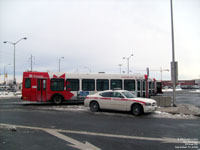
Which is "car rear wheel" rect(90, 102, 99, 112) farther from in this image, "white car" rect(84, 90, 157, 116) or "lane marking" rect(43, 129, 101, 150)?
"lane marking" rect(43, 129, 101, 150)

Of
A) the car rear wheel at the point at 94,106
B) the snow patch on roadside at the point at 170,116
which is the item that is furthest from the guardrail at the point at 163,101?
the car rear wheel at the point at 94,106

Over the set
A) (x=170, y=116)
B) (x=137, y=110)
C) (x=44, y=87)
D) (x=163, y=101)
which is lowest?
(x=170, y=116)

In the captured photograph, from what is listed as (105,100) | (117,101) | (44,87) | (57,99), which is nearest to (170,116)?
(117,101)

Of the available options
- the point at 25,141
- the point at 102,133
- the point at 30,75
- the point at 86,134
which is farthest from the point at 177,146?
the point at 30,75

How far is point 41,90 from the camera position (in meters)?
15.6

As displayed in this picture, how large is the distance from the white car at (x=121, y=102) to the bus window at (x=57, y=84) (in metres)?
4.67

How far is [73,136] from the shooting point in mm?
6270

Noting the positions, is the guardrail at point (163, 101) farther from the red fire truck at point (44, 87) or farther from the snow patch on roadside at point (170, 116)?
the red fire truck at point (44, 87)

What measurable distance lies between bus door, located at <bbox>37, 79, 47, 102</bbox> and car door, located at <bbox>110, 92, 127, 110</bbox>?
276 inches

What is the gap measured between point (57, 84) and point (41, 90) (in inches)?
58.4

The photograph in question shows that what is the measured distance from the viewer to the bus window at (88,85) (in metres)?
16.8

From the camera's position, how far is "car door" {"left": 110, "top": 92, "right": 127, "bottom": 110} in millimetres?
11173

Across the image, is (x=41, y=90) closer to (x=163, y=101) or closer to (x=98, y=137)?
(x=163, y=101)

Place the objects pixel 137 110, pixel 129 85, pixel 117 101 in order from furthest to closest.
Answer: pixel 129 85
pixel 117 101
pixel 137 110
